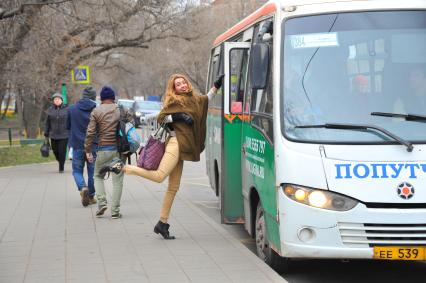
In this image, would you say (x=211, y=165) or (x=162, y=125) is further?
(x=211, y=165)

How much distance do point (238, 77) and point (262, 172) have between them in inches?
74.4

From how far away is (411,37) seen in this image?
651 centimetres

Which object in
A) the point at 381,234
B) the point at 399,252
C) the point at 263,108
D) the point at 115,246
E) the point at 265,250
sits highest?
the point at 263,108

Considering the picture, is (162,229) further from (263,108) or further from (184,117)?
(263,108)

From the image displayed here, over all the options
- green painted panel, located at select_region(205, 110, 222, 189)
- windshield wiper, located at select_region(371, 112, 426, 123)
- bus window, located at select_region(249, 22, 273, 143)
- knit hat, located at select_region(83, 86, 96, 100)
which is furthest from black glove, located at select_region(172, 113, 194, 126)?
knit hat, located at select_region(83, 86, 96, 100)

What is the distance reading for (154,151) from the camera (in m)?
8.30

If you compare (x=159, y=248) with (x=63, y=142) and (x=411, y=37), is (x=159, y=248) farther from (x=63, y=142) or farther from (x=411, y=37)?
(x=63, y=142)

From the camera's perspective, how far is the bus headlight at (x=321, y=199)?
5906 millimetres

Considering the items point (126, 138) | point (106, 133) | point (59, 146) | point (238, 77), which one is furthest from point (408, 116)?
point (59, 146)

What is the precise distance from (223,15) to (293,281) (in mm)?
45941

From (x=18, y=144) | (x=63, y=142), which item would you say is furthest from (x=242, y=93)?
(x=18, y=144)

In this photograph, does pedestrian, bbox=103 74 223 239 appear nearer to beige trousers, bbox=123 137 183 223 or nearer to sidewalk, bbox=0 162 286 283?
beige trousers, bbox=123 137 183 223

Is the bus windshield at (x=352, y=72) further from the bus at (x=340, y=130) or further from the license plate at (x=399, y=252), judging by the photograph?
the license plate at (x=399, y=252)

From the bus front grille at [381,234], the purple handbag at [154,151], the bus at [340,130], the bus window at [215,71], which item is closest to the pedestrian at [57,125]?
→ the bus window at [215,71]
